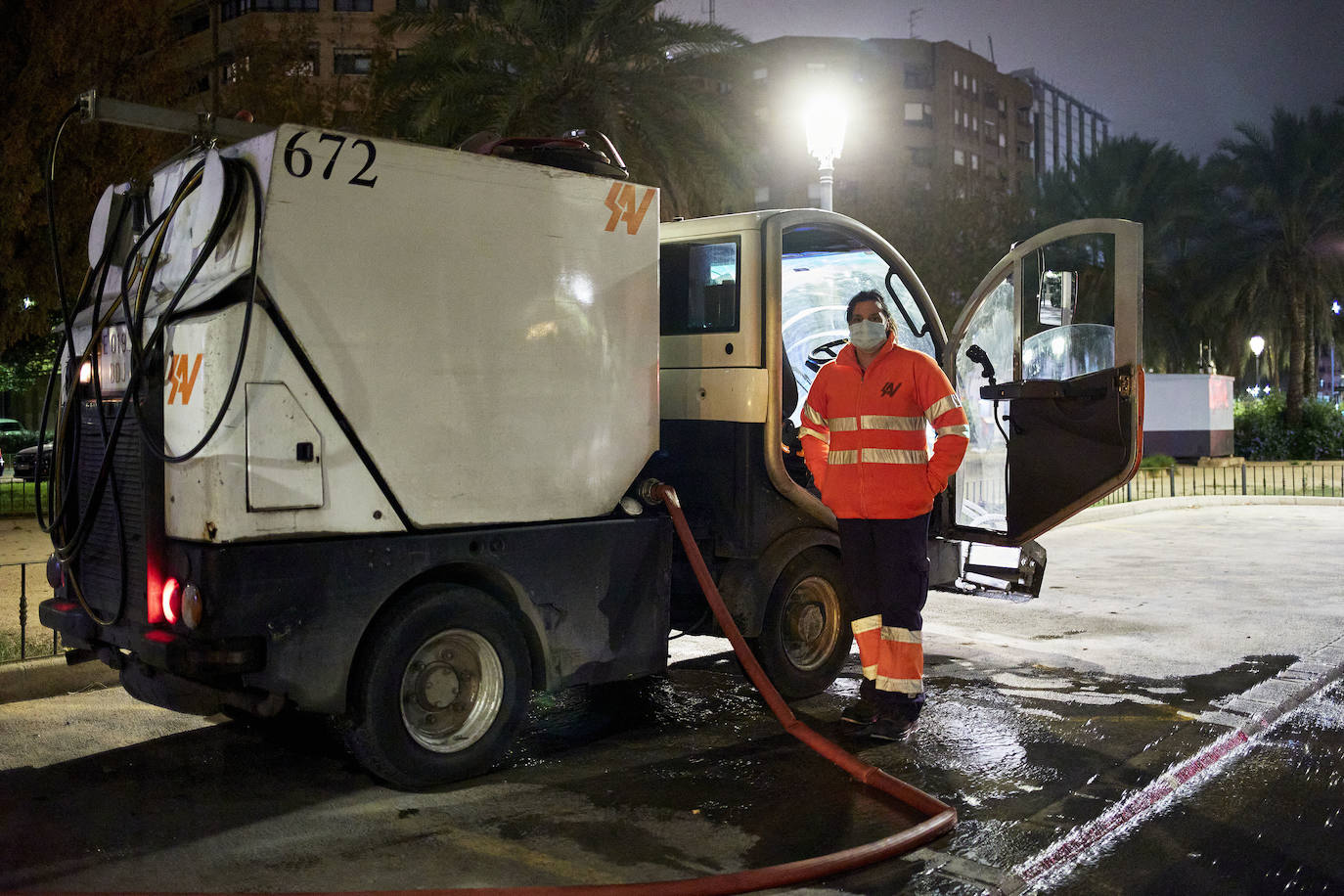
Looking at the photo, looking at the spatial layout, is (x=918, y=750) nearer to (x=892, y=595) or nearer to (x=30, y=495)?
(x=892, y=595)

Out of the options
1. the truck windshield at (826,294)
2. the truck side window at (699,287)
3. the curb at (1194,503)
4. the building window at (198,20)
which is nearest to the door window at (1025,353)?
the truck windshield at (826,294)

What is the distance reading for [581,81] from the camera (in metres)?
15.8

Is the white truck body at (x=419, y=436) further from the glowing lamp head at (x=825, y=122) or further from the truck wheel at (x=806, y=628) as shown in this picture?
the glowing lamp head at (x=825, y=122)

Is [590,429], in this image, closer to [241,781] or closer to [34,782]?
[241,781]

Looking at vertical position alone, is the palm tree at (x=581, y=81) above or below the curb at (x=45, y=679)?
→ above

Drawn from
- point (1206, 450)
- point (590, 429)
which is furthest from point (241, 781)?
point (1206, 450)

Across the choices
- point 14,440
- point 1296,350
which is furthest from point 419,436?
point 1296,350

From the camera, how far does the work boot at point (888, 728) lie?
546cm

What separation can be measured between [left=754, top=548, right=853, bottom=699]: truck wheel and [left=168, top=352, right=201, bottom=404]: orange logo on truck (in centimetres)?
288

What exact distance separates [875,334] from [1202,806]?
2.38 m

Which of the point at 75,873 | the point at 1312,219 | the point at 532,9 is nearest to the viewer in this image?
the point at 75,873

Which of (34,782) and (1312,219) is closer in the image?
(34,782)

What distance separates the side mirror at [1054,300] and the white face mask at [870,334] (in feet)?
4.78

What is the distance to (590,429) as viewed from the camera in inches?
207
